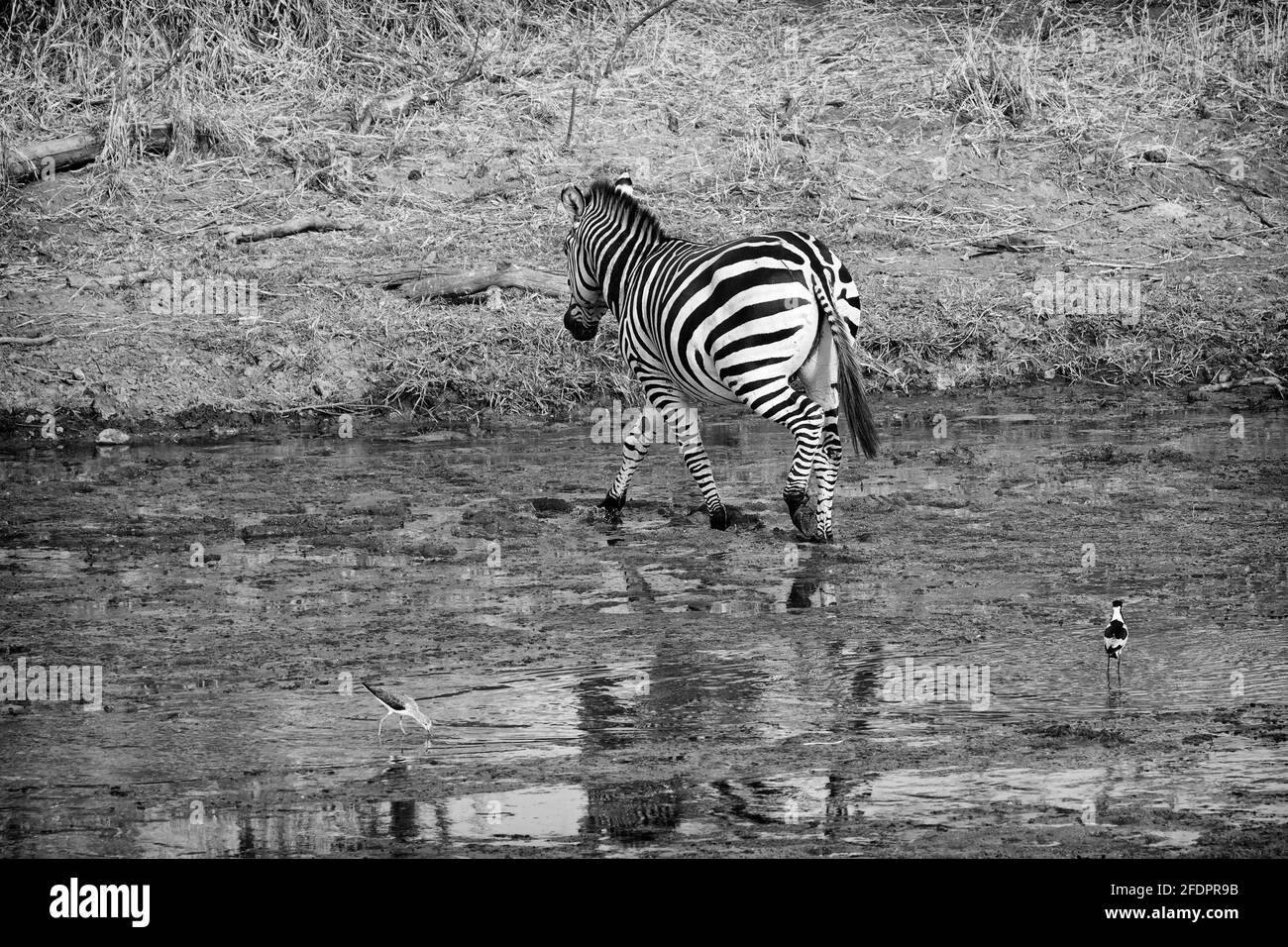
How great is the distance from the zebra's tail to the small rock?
5.12 meters

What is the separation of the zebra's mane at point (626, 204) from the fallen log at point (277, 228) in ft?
12.4

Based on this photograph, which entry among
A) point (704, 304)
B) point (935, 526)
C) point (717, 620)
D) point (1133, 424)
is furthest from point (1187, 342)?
point (717, 620)

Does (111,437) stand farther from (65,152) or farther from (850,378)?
(850,378)

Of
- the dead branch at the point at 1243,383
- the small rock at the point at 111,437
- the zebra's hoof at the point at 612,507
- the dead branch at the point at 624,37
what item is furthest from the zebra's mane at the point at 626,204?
the dead branch at the point at 624,37

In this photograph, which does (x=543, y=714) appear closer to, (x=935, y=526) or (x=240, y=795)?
(x=240, y=795)

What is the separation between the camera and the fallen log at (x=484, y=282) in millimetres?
13617

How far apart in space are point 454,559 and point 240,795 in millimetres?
3427

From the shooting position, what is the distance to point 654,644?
8195 mm

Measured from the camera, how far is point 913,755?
661 cm

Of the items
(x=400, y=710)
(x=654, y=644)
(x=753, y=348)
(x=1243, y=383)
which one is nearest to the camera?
(x=400, y=710)

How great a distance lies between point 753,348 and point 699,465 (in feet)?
3.01

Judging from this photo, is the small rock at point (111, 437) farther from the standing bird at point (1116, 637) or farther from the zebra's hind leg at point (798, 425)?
the standing bird at point (1116, 637)

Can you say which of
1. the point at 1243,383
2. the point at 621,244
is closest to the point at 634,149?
the point at 621,244

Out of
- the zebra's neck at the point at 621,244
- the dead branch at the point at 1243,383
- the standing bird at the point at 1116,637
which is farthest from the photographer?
the dead branch at the point at 1243,383
